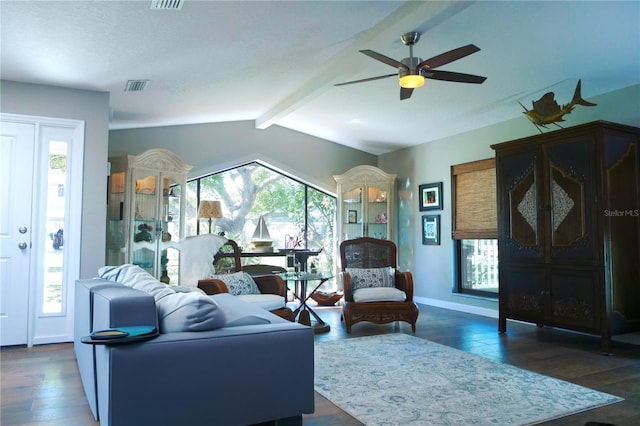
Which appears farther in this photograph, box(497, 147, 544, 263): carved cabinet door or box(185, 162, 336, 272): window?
box(185, 162, 336, 272): window

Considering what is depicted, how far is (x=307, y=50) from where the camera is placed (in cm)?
422

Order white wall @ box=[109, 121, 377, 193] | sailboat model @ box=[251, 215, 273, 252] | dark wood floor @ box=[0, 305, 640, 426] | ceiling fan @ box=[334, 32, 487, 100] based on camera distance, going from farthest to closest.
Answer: sailboat model @ box=[251, 215, 273, 252], white wall @ box=[109, 121, 377, 193], ceiling fan @ box=[334, 32, 487, 100], dark wood floor @ box=[0, 305, 640, 426]

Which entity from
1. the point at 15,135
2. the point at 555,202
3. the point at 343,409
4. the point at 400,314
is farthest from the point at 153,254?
the point at 555,202

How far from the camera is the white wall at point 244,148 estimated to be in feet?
20.8

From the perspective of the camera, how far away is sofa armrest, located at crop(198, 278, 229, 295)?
4.40 m

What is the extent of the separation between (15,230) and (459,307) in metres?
5.45

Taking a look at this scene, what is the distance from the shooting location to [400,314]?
5.00 meters

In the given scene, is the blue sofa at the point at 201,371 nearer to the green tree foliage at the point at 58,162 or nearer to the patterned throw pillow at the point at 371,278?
the green tree foliage at the point at 58,162

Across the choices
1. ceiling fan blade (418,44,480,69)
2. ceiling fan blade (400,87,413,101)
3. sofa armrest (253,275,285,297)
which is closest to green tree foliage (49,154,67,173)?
sofa armrest (253,275,285,297)

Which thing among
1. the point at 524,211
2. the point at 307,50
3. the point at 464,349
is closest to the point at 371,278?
the point at 464,349

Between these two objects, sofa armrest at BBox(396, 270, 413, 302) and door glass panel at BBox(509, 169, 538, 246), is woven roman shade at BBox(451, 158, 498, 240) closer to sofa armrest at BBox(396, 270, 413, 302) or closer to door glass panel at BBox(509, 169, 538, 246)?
door glass panel at BBox(509, 169, 538, 246)

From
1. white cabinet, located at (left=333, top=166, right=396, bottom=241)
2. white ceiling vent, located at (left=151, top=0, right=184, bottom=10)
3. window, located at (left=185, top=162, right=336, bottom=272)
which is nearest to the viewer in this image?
white ceiling vent, located at (left=151, top=0, right=184, bottom=10)

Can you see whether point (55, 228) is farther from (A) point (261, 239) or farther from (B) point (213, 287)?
(A) point (261, 239)

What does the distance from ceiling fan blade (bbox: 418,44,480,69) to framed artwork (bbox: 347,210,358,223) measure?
405cm
